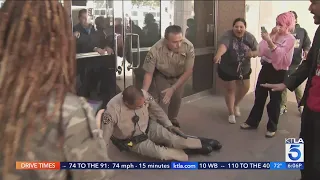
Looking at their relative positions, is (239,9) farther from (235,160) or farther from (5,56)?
(5,56)

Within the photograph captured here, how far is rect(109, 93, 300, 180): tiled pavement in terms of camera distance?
2.83m

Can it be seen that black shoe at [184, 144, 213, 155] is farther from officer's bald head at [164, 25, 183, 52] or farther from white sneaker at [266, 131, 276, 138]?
officer's bald head at [164, 25, 183, 52]

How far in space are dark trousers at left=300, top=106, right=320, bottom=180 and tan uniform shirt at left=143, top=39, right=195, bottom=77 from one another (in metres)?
1.58

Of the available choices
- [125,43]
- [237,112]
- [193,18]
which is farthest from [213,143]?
[193,18]

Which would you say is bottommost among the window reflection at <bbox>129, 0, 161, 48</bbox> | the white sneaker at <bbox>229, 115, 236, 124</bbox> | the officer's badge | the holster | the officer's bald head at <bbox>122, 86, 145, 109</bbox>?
the white sneaker at <bbox>229, 115, 236, 124</bbox>

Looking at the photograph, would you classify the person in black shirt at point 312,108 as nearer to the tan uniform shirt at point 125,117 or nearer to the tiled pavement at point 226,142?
the tiled pavement at point 226,142

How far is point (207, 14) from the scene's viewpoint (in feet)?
18.6

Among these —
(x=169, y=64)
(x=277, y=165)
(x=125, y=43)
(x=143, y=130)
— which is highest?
(x=125, y=43)

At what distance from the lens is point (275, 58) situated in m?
3.51

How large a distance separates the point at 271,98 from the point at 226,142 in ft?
2.23

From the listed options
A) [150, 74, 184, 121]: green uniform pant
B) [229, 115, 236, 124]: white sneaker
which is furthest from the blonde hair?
[229, 115, 236, 124]: white sneaker

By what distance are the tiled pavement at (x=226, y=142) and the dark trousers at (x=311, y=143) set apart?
46 cm

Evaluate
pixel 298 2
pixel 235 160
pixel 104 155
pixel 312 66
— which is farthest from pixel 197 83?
pixel 104 155

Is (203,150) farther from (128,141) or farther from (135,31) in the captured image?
(135,31)
